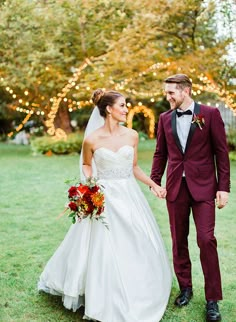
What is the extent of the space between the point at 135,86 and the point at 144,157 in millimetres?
2848

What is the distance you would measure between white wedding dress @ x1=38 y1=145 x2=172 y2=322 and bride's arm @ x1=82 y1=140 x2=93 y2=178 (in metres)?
0.08

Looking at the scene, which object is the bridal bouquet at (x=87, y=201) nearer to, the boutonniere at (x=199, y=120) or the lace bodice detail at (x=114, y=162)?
the lace bodice detail at (x=114, y=162)

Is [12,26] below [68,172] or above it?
above

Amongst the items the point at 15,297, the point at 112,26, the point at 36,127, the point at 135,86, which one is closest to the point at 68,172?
the point at 135,86

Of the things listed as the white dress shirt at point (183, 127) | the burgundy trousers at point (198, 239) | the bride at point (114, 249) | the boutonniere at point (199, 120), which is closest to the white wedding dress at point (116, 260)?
the bride at point (114, 249)

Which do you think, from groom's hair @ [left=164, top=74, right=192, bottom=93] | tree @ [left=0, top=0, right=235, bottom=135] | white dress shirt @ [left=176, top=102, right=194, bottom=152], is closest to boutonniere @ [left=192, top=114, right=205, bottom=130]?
white dress shirt @ [left=176, top=102, right=194, bottom=152]

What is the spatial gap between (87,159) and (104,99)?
19.2 inches

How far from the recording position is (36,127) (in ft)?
98.8

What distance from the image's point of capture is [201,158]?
13.5 feet

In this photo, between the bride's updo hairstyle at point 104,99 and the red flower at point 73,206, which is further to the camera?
the bride's updo hairstyle at point 104,99

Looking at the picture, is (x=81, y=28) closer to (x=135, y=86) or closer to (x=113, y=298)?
(x=135, y=86)

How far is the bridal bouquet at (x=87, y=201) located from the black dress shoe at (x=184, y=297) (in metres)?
0.92

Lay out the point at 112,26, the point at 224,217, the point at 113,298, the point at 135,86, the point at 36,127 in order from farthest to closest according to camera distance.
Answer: the point at 36,127
the point at 112,26
the point at 135,86
the point at 224,217
the point at 113,298

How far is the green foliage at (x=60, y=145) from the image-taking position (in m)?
19.2
